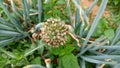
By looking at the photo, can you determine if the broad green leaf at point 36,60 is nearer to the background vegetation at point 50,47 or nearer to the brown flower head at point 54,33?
the background vegetation at point 50,47

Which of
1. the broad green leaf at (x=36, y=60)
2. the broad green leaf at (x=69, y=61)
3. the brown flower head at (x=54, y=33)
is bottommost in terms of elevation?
the broad green leaf at (x=36, y=60)

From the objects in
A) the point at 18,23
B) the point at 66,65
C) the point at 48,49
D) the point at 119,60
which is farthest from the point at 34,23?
the point at 119,60

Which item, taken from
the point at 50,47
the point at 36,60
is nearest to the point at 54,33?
the point at 50,47

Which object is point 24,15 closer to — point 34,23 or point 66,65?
point 34,23

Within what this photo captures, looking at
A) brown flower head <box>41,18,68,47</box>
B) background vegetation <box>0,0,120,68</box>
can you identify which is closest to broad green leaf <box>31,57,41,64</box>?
background vegetation <box>0,0,120,68</box>

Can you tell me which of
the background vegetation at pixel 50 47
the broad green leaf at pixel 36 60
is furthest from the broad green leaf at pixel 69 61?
the broad green leaf at pixel 36 60
